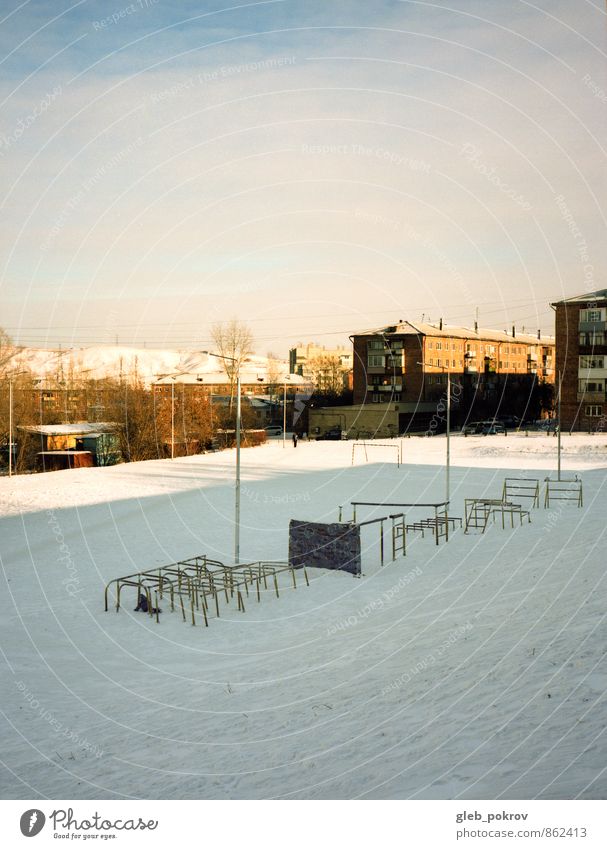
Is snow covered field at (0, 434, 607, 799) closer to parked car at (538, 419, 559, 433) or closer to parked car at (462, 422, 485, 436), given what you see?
parked car at (462, 422, 485, 436)

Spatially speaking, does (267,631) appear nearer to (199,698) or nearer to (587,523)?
(199,698)

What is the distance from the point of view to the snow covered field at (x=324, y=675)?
7.79 m

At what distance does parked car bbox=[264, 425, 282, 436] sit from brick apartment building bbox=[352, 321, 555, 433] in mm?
8361

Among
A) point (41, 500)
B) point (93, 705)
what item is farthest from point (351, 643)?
point (41, 500)

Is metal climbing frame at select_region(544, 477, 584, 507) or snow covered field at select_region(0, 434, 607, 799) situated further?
metal climbing frame at select_region(544, 477, 584, 507)

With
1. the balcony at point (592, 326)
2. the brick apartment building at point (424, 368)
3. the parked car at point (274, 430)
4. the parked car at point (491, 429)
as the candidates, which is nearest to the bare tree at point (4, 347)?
the parked car at point (274, 430)

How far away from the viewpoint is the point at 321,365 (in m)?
136

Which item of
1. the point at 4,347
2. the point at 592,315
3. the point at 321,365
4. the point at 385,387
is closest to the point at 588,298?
the point at 592,315

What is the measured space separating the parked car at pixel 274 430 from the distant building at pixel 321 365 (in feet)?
39.1

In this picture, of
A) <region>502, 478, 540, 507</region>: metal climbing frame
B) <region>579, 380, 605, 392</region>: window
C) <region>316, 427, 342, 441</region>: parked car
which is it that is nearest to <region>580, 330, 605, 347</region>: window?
<region>579, 380, 605, 392</region>: window

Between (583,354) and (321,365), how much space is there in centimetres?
7794

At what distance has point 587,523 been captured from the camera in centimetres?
2044

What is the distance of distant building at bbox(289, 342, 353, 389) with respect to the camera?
105 meters
